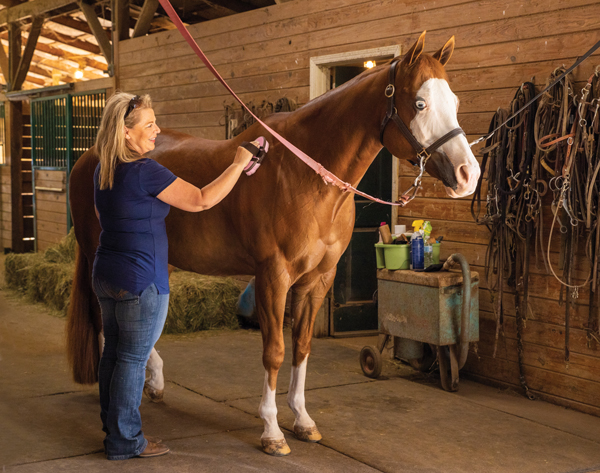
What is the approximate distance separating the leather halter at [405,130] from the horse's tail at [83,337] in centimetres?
176

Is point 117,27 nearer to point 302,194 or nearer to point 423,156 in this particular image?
point 302,194

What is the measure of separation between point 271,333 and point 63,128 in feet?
21.0

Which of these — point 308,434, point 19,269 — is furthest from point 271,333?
point 19,269

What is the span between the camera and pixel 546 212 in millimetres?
3725

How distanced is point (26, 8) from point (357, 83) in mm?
7416

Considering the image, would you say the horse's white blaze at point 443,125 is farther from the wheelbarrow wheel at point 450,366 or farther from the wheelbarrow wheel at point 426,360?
the wheelbarrow wheel at point 426,360

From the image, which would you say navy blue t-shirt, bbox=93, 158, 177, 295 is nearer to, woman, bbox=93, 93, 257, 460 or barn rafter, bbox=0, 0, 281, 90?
A: woman, bbox=93, 93, 257, 460

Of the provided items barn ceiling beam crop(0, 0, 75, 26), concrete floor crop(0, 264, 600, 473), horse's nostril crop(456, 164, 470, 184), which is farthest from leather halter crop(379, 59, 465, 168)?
barn ceiling beam crop(0, 0, 75, 26)

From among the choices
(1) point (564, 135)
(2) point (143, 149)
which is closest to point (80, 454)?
(2) point (143, 149)

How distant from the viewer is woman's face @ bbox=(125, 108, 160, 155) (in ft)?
8.29

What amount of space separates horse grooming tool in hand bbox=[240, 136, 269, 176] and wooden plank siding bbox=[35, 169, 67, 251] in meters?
6.01

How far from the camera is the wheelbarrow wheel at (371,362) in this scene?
→ 414 cm

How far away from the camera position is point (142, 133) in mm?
2537

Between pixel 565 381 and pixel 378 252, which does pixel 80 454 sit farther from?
pixel 565 381
